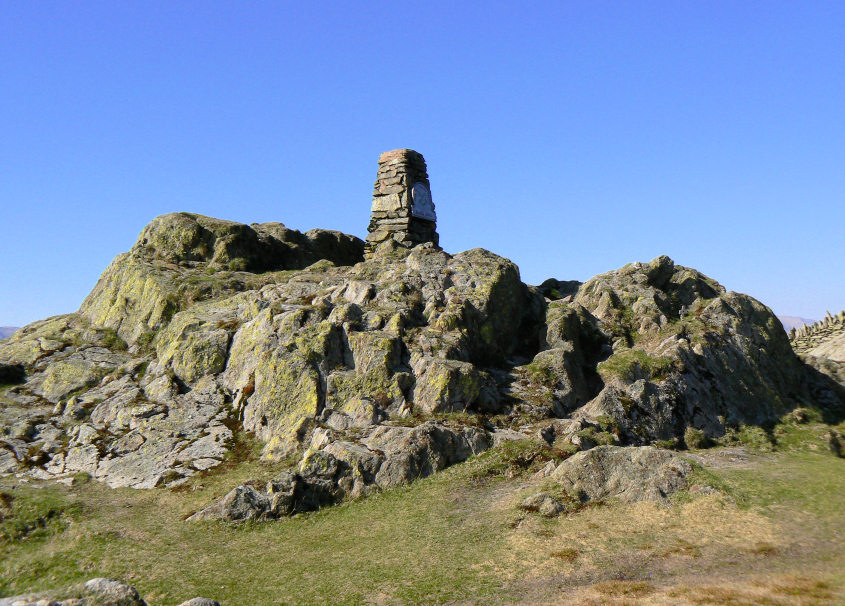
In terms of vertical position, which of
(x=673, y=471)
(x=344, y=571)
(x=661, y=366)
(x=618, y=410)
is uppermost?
(x=661, y=366)

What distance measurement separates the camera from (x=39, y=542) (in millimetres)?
28812

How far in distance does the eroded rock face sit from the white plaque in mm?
6935

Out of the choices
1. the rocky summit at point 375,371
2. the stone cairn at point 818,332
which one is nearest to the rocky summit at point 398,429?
the rocky summit at point 375,371

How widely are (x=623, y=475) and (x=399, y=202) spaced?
37.4 m

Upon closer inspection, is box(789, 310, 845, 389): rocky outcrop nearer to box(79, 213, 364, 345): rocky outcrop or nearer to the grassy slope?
the grassy slope

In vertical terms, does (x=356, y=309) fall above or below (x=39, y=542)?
above

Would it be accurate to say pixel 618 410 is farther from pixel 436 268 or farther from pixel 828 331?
pixel 828 331

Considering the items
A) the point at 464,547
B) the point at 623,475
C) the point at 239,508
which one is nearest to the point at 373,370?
the point at 239,508

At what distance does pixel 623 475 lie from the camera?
97.2 feet

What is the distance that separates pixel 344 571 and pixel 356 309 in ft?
73.0

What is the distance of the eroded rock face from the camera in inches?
1438

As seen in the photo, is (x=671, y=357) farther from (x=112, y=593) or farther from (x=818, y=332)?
(x=818, y=332)

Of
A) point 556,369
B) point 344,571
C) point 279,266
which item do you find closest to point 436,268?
point 556,369

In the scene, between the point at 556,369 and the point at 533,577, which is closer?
the point at 533,577
